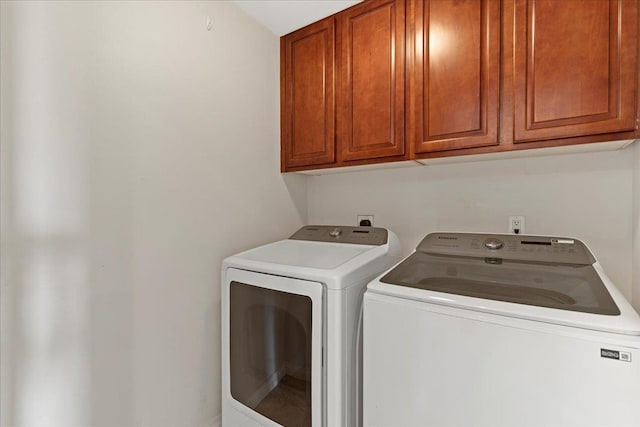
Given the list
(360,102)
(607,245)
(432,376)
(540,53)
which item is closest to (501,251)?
(607,245)

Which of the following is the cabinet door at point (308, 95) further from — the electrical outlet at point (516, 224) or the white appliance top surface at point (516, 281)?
the electrical outlet at point (516, 224)

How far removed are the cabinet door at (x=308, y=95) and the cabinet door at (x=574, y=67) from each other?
906mm

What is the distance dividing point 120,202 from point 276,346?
89cm

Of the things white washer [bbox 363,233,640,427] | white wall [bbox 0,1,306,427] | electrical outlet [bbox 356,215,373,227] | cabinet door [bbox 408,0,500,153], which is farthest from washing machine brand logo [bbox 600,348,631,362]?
white wall [bbox 0,1,306,427]

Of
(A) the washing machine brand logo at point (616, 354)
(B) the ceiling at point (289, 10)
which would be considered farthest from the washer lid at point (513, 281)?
(B) the ceiling at point (289, 10)

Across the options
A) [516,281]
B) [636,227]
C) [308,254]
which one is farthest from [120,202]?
[636,227]

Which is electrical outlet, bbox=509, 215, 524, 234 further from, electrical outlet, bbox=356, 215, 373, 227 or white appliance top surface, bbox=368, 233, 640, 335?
electrical outlet, bbox=356, 215, 373, 227

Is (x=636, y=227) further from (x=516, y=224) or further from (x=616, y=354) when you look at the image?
(x=616, y=354)

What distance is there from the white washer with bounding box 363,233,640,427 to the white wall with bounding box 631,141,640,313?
9.3 inches

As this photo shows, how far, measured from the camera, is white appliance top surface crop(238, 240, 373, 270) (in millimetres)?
1272

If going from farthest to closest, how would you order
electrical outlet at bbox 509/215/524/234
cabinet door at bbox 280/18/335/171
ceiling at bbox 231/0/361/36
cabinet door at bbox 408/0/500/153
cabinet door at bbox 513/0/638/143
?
1. cabinet door at bbox 280/18/335/171
2. ceiling at bbox 231/0/361/36
3. electrical outlet at bbox 509/215/524/234
4. cabinet door at bbox 408/0/500/153
5. cabinet door at bbox 513/0/638/143

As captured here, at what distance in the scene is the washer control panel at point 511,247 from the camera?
115 cm

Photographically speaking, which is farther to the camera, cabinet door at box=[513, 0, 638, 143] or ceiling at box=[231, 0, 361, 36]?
ceiling at box=[231, 0, 361, 36]

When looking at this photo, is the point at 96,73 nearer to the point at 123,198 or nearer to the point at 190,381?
the point at 123,198
